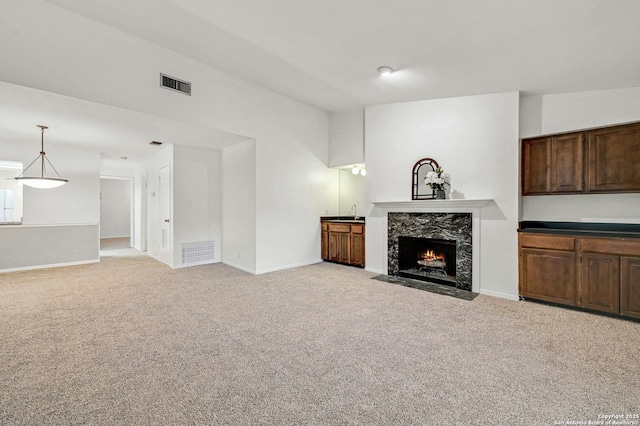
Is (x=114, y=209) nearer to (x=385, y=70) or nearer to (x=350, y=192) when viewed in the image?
(x=350, y=192)

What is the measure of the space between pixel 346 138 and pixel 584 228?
4.15 m

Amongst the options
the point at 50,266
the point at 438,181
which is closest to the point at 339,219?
the point at 438,181

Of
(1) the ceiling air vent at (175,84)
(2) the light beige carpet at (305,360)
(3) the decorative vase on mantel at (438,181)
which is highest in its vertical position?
(1) the ceiling air vent at (175,84)

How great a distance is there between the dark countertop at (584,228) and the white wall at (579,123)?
8cm

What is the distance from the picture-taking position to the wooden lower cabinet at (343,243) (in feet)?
18.6

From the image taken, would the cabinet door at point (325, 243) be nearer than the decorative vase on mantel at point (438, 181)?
No

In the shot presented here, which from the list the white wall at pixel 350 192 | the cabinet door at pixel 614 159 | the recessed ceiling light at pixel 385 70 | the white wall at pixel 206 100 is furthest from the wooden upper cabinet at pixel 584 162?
the white wall at pixel 206 100

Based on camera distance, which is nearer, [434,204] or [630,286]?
[630,286]

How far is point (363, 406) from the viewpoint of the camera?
1.75 meters

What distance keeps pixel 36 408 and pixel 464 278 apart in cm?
465

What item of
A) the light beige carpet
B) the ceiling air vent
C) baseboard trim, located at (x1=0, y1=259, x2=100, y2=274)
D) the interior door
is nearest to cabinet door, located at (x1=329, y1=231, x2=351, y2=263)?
the light beige carpet

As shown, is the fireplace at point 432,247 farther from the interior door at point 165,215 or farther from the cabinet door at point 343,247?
the interior door at point 165,215

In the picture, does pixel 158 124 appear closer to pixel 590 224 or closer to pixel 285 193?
pixel 285 193

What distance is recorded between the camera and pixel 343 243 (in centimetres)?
591
